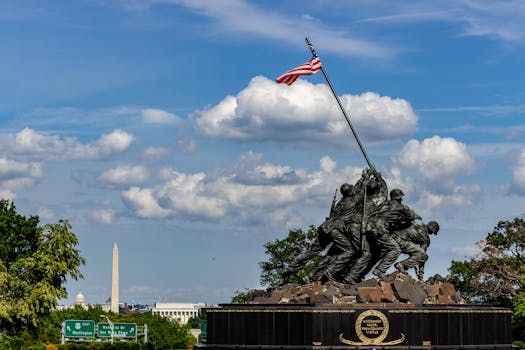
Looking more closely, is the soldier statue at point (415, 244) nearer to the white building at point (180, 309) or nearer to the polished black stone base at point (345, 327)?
the polished black stone base at point (345, 327)

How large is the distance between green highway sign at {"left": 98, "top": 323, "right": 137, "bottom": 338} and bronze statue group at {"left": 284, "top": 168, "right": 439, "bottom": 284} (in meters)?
28.7

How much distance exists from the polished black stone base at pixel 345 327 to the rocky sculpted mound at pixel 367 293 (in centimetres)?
64

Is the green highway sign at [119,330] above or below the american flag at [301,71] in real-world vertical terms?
below

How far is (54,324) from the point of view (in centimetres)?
7688

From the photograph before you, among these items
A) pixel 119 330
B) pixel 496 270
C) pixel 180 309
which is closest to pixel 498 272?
pixel 496 270

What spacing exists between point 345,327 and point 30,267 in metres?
29.5

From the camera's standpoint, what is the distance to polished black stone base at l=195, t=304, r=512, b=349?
31.4 meters

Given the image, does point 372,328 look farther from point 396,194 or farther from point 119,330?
point 119,330

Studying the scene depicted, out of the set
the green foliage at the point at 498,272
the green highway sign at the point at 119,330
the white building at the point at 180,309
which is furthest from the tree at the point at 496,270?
the white building at the point at 180,309

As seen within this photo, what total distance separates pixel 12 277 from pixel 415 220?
27.2m

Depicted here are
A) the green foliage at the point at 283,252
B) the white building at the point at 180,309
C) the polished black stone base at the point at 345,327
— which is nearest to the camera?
the polished black stone base at the point at 345,327

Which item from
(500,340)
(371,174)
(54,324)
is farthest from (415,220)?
(54,324)

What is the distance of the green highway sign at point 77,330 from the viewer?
2402 inches

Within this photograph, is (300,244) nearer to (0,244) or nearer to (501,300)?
(501,300)
